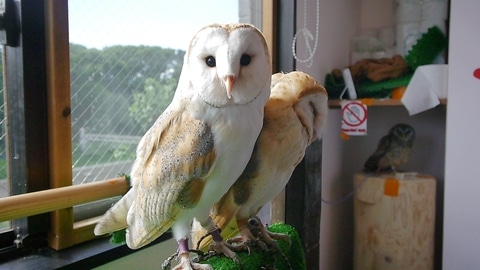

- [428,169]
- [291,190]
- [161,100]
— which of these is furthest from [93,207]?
[428,169]

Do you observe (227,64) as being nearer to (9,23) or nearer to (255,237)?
(255,237)

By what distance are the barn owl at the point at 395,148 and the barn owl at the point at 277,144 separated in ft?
3.05

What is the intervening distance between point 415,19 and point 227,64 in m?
1.25

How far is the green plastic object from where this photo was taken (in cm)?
135

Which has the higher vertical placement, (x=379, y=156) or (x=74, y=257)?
(x=379, y=156)

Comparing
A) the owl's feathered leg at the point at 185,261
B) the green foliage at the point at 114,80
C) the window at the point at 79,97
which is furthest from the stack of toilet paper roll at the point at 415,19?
the owl's feathered leg at the point at 185,261

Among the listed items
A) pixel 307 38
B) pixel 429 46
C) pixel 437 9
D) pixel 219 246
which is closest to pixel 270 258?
pixel 219 246

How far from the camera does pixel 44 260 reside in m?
0.74

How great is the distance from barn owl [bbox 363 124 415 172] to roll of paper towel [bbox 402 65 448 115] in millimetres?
154

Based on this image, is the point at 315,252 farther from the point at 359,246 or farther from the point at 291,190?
the point at 359,246

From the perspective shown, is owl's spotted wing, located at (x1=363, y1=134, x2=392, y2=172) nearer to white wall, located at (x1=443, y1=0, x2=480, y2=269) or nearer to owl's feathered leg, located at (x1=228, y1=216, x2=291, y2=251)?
white wall, located at (x1=443, y1=0, x2=480, y2=269)

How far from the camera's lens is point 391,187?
138 centimetres

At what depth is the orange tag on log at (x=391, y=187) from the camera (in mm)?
1370

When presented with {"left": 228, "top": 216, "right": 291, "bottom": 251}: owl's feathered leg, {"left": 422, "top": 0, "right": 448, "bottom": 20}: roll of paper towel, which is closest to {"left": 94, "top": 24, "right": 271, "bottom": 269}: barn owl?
{"left": 228, "top": 216, "right": 291, "bottom": 251}: owl's feathered leg
